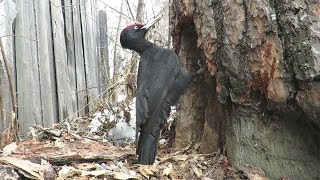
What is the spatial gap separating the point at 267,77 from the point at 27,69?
6.55 ft

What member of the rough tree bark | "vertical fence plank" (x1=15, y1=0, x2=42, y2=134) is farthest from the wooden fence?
the rough tree bark

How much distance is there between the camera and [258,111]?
2.73 meters

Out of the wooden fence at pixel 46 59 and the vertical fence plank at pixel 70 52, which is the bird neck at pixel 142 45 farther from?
the vertical fence plank at pixel 70 52

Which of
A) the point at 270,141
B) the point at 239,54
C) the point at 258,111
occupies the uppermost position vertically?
the point at 239,54

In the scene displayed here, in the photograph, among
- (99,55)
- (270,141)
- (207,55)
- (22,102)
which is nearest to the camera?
(270,141)

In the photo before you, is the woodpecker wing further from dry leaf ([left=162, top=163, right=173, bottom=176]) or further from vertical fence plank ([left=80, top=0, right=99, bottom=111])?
vertical fence plank ([left=80, top=0, right=99, bottom=111])

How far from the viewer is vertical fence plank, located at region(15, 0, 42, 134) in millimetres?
3436

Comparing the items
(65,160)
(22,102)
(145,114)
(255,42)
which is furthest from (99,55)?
(255,42)

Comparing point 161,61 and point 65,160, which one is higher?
point 161,61

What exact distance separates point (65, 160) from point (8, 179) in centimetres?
47

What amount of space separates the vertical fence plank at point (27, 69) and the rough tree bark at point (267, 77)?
1.33 m

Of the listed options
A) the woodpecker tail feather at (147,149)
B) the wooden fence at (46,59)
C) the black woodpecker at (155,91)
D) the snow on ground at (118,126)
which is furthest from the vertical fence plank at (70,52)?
the woodpecker tail feather at (147,149)

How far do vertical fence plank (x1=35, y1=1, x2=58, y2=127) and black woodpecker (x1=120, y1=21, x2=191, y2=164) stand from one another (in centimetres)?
89

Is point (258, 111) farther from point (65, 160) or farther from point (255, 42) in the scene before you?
point (65, 160)
